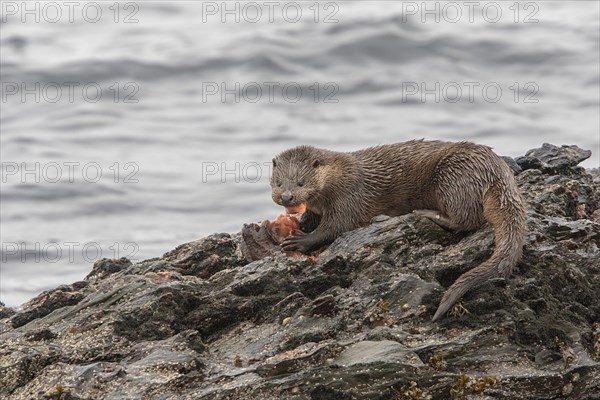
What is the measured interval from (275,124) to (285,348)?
16.0m

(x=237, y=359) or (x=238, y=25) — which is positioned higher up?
(x=238, y=25)

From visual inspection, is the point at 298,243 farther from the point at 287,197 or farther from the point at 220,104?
the point at 220,104

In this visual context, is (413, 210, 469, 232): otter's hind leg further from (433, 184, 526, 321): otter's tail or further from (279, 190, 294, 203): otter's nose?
(279, 190, 294, 203): otter's nose

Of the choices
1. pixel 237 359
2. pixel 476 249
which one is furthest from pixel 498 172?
pixel 237 359

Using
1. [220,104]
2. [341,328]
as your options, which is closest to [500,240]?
[341,328]

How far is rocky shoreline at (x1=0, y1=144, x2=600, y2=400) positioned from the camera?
19.8 ft

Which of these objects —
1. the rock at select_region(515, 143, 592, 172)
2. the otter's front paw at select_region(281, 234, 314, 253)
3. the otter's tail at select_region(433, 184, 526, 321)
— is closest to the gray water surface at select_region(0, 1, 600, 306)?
the otter's front paw at select_region(281, 234, 314, 253)

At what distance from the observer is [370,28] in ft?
88.0

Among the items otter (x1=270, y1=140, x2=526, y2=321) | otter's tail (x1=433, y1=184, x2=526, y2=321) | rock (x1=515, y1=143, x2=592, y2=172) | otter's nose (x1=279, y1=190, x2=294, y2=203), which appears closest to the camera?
otter's tail (x1=433, y1=184, x2=526, y2=321)

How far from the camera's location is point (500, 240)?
22.1ft

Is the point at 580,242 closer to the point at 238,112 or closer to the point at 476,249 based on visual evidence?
the point at 476,249

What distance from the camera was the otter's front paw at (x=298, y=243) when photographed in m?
7.61

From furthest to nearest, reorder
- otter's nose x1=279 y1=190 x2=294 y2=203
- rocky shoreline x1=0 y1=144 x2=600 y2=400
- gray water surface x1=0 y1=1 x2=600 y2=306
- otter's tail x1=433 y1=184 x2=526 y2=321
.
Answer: gray water surface x1=0 y1=1 x2=600 y2=306 → otter's nose x1=279 y1=190 x2=294 y2=203 → otter's tail x1=433 y1=184 x2=526 y2=321 → rocky shoreline x1=0 y1=144 x2=600 y2=400

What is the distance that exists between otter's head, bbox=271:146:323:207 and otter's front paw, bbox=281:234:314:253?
1.74 feet
